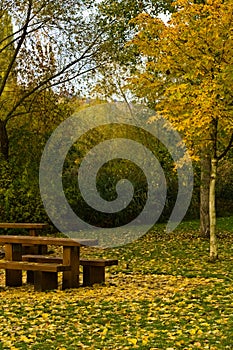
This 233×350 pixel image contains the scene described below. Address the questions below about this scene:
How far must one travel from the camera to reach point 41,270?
9789 millimetres

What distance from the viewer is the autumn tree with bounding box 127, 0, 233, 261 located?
478 inches

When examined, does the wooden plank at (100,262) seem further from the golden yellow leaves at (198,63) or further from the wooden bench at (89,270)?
the golden yellow leaves at (198,63)

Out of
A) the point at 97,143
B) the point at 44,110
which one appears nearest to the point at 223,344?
the point at 44,110

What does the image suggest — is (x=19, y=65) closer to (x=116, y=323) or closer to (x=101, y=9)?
(x=101, y=9)

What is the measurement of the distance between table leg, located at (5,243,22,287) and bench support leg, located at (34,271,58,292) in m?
0.71

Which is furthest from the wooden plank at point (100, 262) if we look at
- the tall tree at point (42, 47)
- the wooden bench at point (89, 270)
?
the tall tree at point (42, 47)

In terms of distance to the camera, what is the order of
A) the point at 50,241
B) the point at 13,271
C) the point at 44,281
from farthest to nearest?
the point at 13,271 → the point at 50,241 → the point at 44,281

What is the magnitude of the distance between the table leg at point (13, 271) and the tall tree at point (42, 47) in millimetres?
7702

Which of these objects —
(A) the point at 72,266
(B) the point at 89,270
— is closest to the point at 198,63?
(B) the point at 89,270

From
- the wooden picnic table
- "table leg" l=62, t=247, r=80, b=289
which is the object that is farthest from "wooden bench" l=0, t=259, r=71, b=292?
"table leg" l=62, t=247, r=80, b=289

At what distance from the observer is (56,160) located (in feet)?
65.5

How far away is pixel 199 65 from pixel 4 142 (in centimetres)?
785

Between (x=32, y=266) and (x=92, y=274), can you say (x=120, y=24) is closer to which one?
(x=92, y=274)

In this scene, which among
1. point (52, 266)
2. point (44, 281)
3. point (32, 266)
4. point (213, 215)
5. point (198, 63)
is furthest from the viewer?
point (213, 215)
